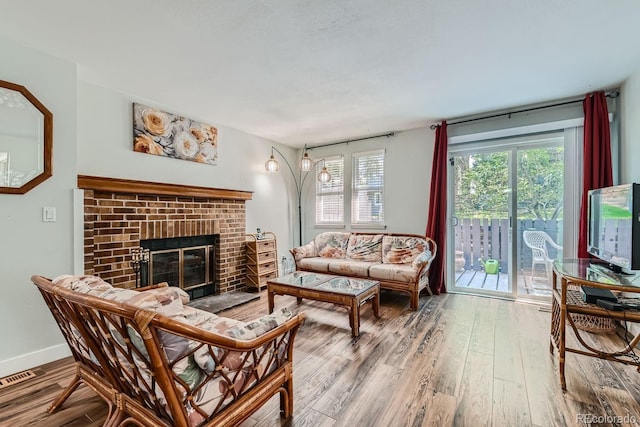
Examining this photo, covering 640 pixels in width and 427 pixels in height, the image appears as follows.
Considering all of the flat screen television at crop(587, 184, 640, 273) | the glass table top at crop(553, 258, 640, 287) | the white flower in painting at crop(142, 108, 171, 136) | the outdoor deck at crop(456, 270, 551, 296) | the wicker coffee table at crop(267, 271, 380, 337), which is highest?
the white flower in painting at crop(142, 108, 171, 136)

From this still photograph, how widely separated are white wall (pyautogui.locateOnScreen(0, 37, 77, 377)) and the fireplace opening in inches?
37.3

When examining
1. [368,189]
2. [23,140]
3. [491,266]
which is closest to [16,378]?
[23,140]

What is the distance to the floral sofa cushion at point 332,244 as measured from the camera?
4543 millimetres

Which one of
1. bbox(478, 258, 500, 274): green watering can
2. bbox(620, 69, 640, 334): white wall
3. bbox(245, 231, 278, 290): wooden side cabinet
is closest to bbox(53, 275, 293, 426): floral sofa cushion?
bbox(245, 231, 278, 290): wooden side cabinet

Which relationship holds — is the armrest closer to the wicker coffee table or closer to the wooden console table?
the wicker coffee table

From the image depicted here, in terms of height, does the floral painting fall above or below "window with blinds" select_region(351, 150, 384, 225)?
above

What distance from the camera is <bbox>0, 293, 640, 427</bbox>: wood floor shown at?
5.28ft

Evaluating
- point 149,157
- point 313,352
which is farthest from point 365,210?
point 149,157

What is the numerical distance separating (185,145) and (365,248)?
294cm

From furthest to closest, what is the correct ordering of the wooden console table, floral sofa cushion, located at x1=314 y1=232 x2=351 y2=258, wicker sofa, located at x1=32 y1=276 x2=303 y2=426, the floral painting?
floral sofa cushion, located at x1=314 y1=232 x2=351 y2=258
the floral painting
the wooden console table
wicker sofa, located at x1=32 y1=276 x2=303 y2=426

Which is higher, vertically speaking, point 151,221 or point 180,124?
point 180,124

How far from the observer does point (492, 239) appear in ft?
13.0

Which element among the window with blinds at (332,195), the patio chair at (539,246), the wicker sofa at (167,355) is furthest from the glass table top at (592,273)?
the window with blinds at (332,195)

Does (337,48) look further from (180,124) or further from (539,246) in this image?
(539,246)
